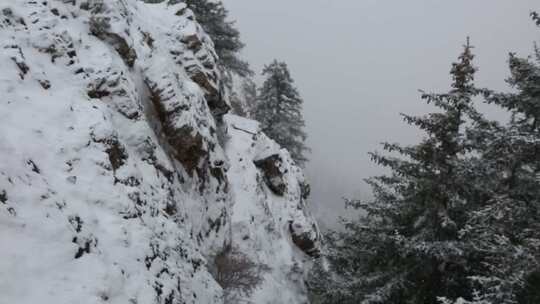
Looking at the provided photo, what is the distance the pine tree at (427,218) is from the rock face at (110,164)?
14.1 feet

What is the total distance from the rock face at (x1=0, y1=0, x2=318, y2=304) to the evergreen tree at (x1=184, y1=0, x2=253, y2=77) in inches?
347

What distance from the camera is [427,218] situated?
951cm

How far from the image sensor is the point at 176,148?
10898 millimetres

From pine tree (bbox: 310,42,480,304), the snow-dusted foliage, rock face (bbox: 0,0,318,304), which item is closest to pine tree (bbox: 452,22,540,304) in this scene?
the snow-dusted foliage

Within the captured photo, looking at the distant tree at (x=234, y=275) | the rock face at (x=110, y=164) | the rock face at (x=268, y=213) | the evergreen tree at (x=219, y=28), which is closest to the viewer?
the rock face at (x=110, y=164)

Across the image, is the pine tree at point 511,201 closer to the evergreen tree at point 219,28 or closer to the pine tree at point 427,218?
the pine tree at point 427,218

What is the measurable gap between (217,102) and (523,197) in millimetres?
10594

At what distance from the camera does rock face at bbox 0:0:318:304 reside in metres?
5.57

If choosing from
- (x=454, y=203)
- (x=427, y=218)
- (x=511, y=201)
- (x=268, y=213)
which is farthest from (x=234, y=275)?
(x=511, y=201)

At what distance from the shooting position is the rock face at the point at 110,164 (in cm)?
557

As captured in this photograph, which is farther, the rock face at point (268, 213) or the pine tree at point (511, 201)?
the rock face at point (268, 213)

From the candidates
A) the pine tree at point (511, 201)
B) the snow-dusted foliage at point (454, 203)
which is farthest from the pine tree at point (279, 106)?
the pine tree at point (511, 201)

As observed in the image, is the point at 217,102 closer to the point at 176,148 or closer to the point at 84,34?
the point at 176,148

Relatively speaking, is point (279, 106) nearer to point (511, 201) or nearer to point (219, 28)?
point (219, 28)
